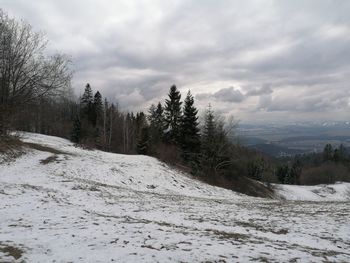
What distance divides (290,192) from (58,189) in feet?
148

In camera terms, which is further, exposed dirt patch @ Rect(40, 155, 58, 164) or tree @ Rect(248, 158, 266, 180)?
tree @ Rect(248, 158, 266, 180)

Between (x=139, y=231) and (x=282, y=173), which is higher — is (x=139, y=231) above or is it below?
above

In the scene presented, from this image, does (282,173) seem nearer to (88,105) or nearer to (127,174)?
(88,105)

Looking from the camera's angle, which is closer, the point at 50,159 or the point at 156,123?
the point at 50,159

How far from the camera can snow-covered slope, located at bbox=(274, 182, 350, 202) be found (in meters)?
48.2

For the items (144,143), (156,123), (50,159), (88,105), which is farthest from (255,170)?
(50,159)

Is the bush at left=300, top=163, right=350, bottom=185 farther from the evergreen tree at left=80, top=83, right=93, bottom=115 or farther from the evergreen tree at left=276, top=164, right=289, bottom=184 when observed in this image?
the evergreen tree at left=80, top=83, right=93, bottom=115

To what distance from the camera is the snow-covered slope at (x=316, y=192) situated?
48188mm

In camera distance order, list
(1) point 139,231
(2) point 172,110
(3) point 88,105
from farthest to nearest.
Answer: (3) point 88,105, (2) point 172,110, (1) point 139,231

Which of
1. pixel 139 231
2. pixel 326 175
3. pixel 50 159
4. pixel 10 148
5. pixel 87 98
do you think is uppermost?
pixel 87 98

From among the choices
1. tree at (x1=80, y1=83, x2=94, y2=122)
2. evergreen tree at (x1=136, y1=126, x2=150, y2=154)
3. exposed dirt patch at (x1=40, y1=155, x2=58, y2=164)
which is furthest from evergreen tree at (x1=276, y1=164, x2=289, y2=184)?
exposed dirt patch at (x1=40, y1=155, x2=58, y2=164)

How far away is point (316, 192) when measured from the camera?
173 feet

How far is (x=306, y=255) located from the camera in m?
6.28

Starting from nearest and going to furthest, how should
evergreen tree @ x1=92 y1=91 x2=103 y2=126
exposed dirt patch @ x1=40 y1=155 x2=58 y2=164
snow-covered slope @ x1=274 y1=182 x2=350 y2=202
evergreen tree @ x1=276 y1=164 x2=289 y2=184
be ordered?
exposed dirt patch @ x1=40 y1=155 x2=58 y2=164 < snow-covered slope @ x1=274 y1=182 x2=350 y2=202 < evergreen tree @ x1=92 y1=91 x2=103 y2=126 < evergreen tree @ x1=276 y1=164 x2=289 y2=184
